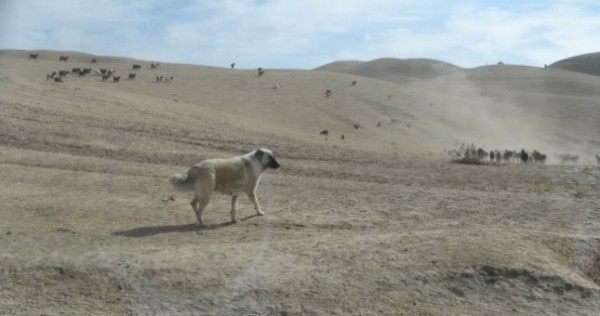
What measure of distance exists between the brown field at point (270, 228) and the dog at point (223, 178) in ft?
1.47

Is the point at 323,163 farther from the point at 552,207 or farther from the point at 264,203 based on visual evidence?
the point at 552,207

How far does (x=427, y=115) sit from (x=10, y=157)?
3153cm

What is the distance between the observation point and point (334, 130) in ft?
117

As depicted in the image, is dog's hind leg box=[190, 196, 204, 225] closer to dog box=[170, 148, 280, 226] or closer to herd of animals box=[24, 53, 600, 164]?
dog box=[170, 148, 280, 226]

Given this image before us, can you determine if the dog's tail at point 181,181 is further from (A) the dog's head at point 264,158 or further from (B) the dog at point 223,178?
(A) the dog's head at point 264,158

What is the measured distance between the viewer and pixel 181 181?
11484 millimetres

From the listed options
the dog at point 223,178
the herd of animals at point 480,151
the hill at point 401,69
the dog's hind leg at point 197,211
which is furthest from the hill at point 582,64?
the dog's hind leg at point 197,211

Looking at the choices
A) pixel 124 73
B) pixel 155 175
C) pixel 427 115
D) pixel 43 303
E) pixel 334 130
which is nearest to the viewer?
pixel 43 303

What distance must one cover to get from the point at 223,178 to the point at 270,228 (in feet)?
4.35

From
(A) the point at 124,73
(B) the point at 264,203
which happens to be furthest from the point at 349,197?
(A) the point at 124,73

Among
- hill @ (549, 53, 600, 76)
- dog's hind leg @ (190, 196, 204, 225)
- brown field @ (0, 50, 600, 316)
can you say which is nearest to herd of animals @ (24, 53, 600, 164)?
brown field @ (0, 50, 600, 316)

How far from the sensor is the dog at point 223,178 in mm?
11617

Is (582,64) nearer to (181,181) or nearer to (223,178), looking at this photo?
(223,178)

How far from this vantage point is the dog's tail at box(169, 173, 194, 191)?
1144cm
